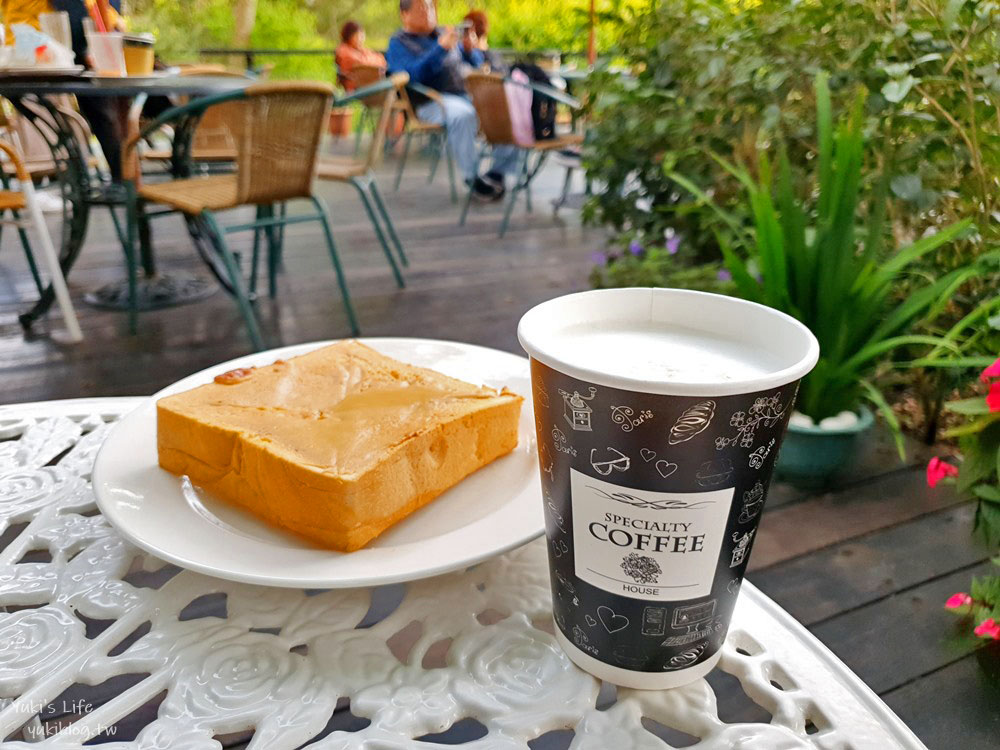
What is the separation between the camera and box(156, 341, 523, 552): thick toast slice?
1.72 ft

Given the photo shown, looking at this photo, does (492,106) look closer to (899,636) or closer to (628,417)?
(899,636)

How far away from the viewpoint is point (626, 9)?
2334 mm

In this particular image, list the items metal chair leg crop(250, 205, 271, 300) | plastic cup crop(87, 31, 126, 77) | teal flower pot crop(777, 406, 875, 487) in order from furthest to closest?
metal chair leg crop(250, 205, 271, 300), plastic cup crop(87, 31, 126, 77), teal flower pot crop(777, 406, 875, 487)

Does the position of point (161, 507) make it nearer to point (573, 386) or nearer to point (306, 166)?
point (573, 386)

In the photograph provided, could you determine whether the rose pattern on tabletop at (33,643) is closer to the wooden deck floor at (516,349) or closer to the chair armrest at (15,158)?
the wooden deck floor at (516,349)

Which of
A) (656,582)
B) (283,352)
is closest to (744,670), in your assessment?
(656,582)

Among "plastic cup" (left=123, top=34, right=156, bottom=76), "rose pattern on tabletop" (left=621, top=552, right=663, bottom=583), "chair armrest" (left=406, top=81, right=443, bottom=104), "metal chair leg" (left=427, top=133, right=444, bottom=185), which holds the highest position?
"plastic cup" (left=123, top=34, right=156, bottom=76)

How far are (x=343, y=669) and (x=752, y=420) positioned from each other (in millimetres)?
295

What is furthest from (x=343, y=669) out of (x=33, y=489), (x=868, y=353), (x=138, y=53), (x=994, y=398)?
(x=138, y=53)

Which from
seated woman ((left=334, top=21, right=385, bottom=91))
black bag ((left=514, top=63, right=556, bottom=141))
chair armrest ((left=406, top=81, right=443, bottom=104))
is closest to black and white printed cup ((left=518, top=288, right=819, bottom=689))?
black bag ((left=514, top=63, right=556, bottom=141))

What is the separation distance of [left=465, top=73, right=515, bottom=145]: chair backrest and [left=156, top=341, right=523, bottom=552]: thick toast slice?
3.40m

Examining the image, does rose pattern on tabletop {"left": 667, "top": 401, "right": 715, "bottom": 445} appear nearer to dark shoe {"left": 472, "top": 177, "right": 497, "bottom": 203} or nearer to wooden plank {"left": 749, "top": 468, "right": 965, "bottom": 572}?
wooden plank {"left": 749, "top": 468, "right": 965, "bottom": 572}

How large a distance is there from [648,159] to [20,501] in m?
2.16

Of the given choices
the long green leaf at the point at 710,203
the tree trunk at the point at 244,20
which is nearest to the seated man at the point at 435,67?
the long green leaf at the point at 710,203
